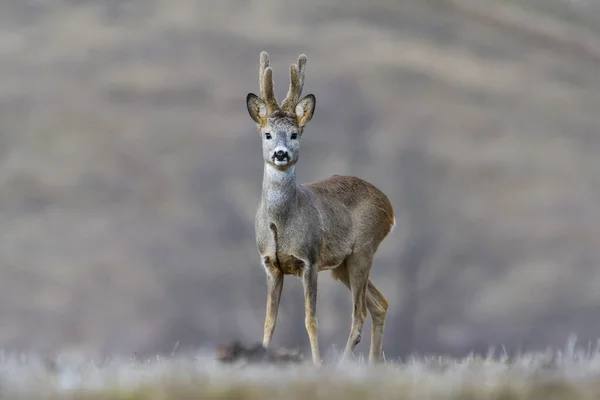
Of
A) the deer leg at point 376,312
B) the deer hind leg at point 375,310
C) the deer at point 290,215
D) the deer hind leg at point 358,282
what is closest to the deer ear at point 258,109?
the deer at point 290,215

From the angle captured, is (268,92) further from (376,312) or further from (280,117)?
(376,312)

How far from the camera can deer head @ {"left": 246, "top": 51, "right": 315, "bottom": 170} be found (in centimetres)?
1430

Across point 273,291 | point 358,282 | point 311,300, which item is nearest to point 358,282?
point 358,282

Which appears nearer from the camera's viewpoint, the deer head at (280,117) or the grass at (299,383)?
the grass at (299,383)

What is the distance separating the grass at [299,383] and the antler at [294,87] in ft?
16.5

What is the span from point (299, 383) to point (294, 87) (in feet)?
19.8

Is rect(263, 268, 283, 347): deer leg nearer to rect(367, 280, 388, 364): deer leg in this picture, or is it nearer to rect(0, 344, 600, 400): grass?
rect(367, 280, 388, 364): deer leg

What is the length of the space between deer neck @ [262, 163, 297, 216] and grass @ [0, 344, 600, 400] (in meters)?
4.47

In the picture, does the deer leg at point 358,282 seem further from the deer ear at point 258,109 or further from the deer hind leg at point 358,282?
the deer ear at point 258,109

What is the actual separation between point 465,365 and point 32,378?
10.0 feet

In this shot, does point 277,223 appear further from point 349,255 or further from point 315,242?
point 349,255

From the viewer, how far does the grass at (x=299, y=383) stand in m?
9.06

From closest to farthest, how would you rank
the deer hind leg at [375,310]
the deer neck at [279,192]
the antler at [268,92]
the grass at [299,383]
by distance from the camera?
the grass at [299,383] → the deer neck at [279,192] → the antler at [268,92] → the deer hind leg at [375,310]

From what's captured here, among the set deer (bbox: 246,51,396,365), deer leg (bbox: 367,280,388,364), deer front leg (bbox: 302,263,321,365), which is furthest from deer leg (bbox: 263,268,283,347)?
deer leg (bbox: 367,280,388,364)
